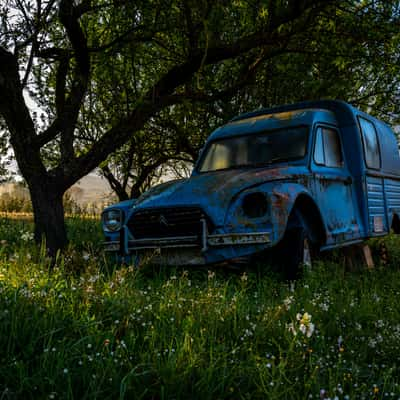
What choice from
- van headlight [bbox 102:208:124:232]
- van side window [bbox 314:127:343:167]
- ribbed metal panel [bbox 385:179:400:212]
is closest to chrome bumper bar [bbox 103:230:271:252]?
van headlight [bbox 102:208:124:232]

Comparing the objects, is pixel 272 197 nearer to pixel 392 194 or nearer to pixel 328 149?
pixel 328 149

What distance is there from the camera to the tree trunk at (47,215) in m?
7.09

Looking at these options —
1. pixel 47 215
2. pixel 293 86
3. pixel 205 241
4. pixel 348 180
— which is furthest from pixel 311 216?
pixel 293 86

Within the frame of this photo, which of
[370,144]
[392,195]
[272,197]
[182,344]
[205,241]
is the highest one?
[370,144]

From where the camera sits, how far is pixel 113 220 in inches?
243

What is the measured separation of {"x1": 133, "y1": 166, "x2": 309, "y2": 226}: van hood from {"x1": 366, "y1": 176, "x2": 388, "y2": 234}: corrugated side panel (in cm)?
206

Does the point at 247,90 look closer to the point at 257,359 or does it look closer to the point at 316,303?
the point at 316,303

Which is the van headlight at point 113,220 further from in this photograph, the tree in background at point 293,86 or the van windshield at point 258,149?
the tree in background at point 293,86

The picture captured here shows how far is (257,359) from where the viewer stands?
2895mm

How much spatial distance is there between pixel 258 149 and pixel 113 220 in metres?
2.20

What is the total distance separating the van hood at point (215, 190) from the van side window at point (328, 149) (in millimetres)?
724

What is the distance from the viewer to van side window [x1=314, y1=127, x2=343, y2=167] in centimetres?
640

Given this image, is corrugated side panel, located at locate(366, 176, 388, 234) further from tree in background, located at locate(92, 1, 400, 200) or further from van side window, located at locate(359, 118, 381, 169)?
tree in background, located at locate(92, 1, 400, 200)

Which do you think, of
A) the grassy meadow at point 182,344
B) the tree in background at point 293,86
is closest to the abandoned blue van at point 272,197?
the grassy meadow at point 182,344
